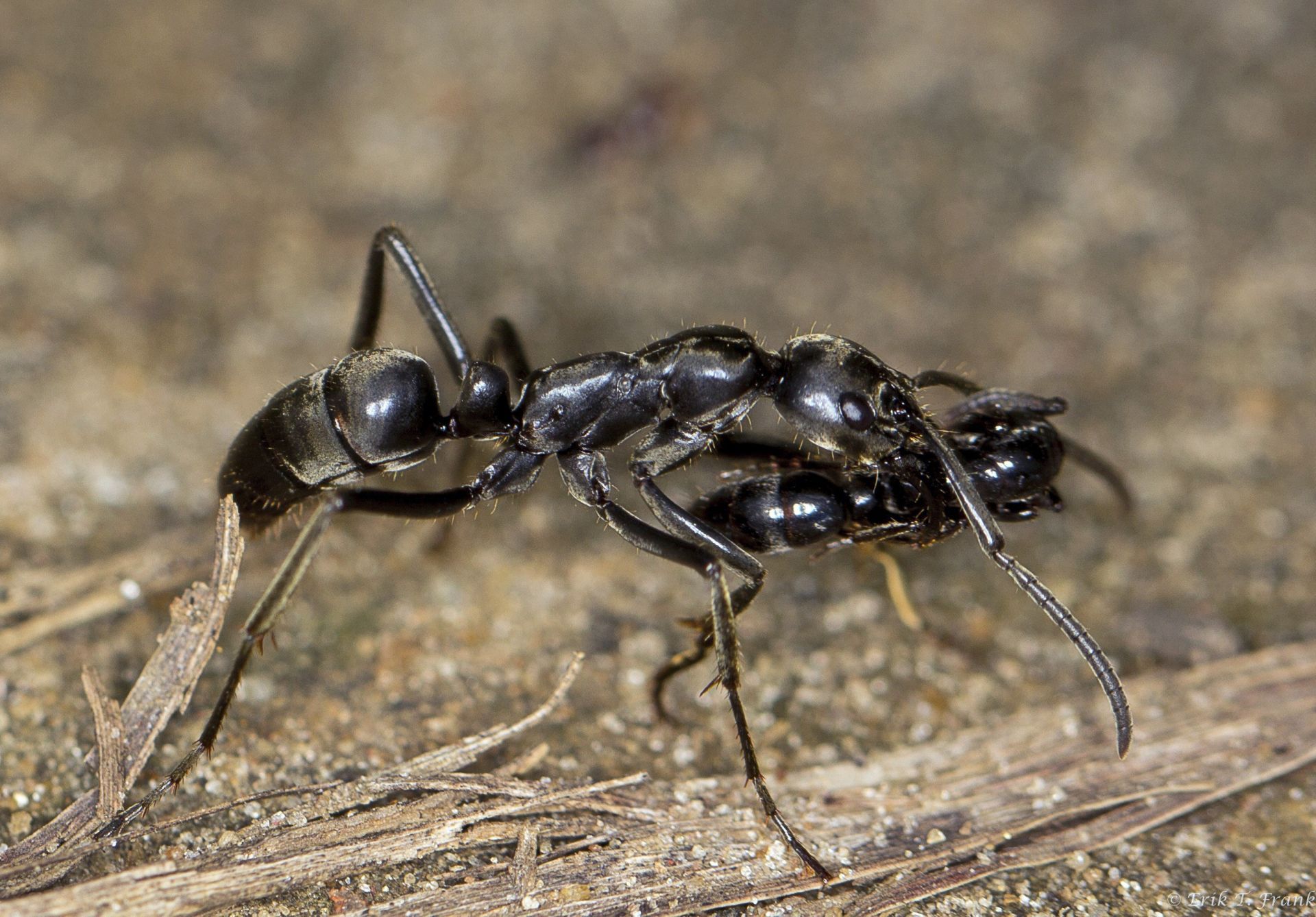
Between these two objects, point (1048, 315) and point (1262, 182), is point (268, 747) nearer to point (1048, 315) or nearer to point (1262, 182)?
point (1048, 315)

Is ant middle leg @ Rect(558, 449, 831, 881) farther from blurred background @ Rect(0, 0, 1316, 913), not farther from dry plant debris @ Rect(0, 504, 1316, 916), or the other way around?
blurred background @ Rect(0, 0, 1316, 913)

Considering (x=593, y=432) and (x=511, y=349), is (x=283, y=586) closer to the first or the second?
(x=593, y=432)

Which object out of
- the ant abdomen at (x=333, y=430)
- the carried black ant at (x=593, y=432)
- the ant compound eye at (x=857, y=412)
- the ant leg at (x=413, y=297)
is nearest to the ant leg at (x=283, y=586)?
the carried black ant at (x=593, y=432)

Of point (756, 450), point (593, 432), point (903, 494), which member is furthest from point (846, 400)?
point (593, 432)

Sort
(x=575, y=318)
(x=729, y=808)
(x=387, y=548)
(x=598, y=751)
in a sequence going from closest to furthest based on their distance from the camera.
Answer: (x=729, y=808)
(x=598, y=751)
(x=387, y=548)
(x=575, y=318)

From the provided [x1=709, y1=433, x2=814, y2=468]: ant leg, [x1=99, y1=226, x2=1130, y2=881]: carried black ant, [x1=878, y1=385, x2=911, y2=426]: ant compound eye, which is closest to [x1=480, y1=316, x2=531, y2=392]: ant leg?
[x1=99, y1=226, x2=1130, y2=881]: carried black ant

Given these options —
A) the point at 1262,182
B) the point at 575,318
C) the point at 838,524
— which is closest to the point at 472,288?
the point at 575,318
